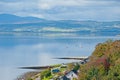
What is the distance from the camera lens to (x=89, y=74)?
2369 cm

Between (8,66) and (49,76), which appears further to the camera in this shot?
(8,66)

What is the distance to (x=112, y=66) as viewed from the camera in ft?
78.2

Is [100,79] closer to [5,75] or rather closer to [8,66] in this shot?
[5,75]

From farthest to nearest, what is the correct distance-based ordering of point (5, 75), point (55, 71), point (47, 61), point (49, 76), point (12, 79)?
point (47, 61) → point (5, 75) → point (12, 79) → point (55, 71) → point (49, 76)

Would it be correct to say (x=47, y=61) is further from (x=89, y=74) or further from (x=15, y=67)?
(x=89, y=74)

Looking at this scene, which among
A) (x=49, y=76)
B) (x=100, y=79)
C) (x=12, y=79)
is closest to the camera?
(x=100, y=79)

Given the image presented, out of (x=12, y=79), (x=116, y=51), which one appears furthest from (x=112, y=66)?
(x=12, y=79)

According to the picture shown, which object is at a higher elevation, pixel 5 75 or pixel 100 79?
pixel 100 79

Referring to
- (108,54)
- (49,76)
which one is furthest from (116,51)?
(49,76)

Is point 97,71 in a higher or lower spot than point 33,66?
higher

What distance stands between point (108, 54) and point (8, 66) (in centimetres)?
3464

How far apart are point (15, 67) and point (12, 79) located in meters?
12.4

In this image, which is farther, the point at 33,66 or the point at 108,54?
the point at 33,66

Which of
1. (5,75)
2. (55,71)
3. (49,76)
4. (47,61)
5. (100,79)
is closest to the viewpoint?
(100,79)
